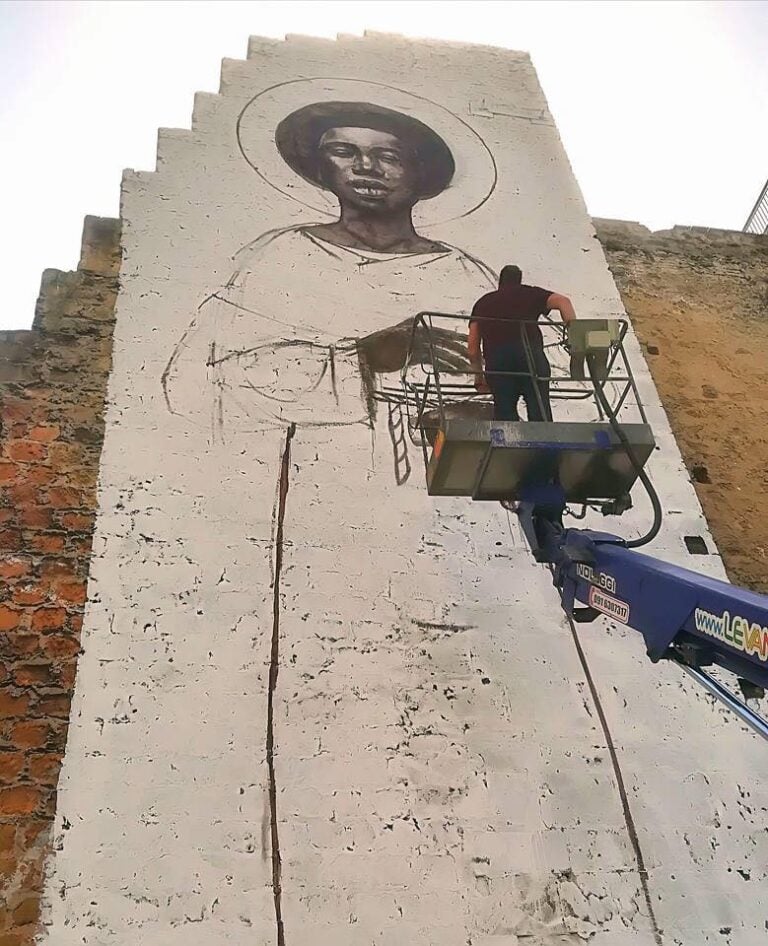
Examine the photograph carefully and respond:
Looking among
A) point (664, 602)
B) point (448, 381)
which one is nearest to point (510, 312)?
point (448, 381)

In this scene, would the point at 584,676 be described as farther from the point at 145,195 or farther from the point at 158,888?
the point at 145,195

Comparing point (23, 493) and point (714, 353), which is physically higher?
point (714, 353)

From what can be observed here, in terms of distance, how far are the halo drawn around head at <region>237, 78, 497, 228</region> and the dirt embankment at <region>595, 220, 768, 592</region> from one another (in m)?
1.24

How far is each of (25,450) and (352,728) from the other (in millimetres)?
2167

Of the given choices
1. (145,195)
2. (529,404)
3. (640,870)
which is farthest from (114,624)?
(145,195)

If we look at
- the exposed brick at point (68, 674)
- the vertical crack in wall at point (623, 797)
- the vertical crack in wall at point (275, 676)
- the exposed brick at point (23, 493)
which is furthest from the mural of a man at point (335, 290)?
the vertical crack in wall at point (623, 797)

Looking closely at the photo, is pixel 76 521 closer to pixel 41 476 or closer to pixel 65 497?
pixel 65 497

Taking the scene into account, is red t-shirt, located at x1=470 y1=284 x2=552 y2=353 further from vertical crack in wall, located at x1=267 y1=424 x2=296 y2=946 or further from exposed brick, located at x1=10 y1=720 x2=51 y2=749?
exposed brick, located at x1=10 y1=720 x2=51 y2=749

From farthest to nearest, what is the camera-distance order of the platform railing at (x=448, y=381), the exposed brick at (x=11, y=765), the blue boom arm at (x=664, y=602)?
the platform railing at (x=448, y=381)
the exposed brick at (x=11, y=765)
the blue boom arm at (x=664, y=602)

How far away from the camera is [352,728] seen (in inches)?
137

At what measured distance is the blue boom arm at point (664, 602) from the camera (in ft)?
6.82

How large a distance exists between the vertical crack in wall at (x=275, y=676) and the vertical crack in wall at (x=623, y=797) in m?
1.33

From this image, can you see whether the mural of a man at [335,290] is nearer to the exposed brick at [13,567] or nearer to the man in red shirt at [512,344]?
the man in red shirt at [512,344]

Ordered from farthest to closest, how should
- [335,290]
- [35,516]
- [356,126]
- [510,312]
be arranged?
[356,126] → [335,290] → [510,312] → [35,516]
